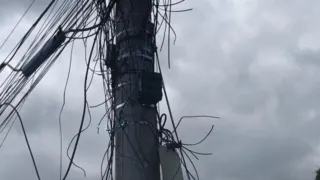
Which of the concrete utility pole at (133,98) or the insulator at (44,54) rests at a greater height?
the insulator at (44,54)

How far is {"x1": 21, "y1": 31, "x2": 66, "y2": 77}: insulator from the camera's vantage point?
5.01 m

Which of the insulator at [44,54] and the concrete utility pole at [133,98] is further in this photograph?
the insulator at [44,54]

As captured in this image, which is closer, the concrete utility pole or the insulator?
the concrete utility pole

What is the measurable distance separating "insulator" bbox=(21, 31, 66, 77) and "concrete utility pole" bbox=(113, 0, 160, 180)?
3.00ft

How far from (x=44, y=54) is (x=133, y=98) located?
5.93 ft

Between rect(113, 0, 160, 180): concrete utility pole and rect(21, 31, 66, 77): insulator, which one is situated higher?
rect(21, 31, 66, 77): insulator

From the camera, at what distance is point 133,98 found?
3947 millimetres

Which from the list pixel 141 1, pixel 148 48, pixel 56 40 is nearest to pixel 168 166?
pixel 148 48

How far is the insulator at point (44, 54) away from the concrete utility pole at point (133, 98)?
91 cm

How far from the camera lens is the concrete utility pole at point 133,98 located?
369cm

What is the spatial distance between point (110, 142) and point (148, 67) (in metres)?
0.77

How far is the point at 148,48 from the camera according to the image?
424 cm

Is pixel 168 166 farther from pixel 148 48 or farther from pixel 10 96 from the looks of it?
pixel 10 96

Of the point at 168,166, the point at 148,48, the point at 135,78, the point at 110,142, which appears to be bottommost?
the point at 168,166
